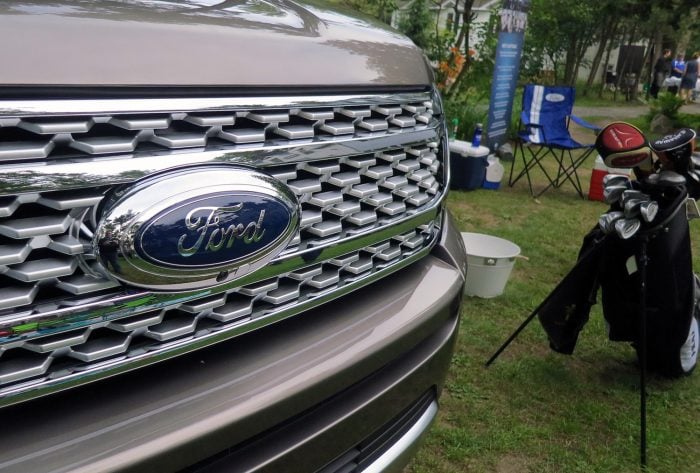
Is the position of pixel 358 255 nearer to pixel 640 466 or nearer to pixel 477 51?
pixel 640 466

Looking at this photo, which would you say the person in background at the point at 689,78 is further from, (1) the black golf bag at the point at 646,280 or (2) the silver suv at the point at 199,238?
(2) the silver suv at the point at 199,238

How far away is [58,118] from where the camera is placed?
0.97 metres

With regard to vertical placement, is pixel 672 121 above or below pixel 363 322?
below

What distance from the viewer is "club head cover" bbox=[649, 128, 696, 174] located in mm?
2498

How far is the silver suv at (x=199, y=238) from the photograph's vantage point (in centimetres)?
97

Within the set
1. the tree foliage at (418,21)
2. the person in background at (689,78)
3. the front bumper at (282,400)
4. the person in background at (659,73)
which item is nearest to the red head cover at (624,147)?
the front bumper at (282,400)

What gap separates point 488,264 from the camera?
12.0ft

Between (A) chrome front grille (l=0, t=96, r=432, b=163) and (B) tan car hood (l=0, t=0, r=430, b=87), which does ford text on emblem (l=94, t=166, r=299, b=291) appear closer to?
(A) chrome front grille (l=0, t=96, r=432, b=163)

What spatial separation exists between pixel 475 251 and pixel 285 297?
2.75 meters

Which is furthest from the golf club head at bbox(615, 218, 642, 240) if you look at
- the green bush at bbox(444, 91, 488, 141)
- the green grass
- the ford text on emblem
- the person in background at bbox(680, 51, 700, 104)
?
the person in background at bbox(680, 51, 700, 104)

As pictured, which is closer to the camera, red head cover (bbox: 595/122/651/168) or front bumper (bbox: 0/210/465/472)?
front bumper (bbox: 0/210/465/472)

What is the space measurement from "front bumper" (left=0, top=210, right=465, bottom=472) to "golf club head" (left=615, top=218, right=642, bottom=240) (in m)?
1.05

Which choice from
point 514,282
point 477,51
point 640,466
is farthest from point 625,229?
point 477,51

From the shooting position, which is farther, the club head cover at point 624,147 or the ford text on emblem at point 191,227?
the club head cover at point 624,147
